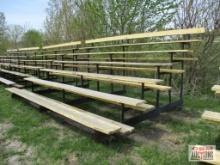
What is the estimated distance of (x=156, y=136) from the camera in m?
2.50

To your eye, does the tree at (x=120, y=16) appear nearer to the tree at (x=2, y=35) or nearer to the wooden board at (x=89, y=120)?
the wooden board at (x=89, y=120)

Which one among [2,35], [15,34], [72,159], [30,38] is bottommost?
[72,159]

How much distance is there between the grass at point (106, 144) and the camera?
82.1 inches

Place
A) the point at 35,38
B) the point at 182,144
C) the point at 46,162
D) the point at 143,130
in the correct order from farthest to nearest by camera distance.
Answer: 1. the point at 35,38
2. the point at 143,130
3. the point at 182,144
4. the point at 46,162

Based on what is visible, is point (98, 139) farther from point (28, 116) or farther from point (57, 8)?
point (57, 8)

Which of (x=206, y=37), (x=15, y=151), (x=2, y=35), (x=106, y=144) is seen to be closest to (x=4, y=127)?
(x=15, y=151)

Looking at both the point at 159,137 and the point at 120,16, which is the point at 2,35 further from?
the point at 159,137

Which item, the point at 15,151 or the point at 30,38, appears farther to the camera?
the point at 30,38

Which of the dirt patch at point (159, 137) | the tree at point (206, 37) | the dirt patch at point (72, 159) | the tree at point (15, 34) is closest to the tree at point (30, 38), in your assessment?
the tree at point (15, 34)

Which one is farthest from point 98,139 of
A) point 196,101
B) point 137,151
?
point 196,101

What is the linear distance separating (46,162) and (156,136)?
114 centimetres

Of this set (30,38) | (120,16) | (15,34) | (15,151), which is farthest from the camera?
(15,34)

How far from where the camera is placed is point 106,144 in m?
2.32

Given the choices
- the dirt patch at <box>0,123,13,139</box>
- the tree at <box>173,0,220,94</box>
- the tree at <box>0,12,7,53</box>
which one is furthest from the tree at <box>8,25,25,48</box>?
the dirt patch at <box>0,123,13,139</box>
